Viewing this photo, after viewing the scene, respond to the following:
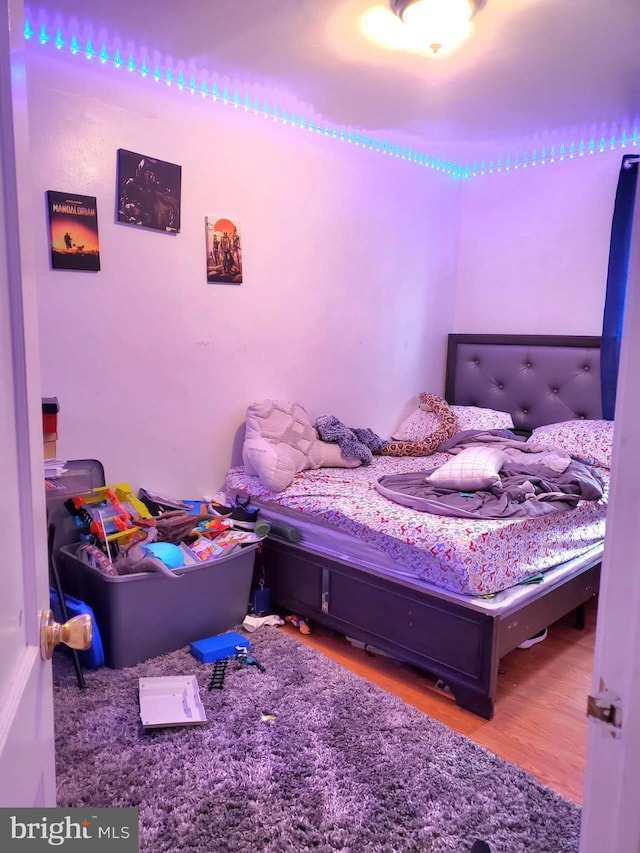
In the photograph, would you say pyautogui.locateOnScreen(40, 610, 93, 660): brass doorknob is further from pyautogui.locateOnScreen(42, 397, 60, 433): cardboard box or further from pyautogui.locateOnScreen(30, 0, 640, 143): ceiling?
pyautogui.locateOnScreen(30, 0, 640, 143): ceiling

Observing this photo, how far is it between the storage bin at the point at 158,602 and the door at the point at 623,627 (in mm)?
1853

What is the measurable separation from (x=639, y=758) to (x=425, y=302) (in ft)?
11.8

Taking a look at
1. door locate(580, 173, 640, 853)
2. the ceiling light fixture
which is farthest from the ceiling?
door locate(580, 173, 640, 853)

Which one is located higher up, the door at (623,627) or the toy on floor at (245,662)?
the door at (623,627)

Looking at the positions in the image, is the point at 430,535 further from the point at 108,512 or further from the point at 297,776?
the point at 108,512

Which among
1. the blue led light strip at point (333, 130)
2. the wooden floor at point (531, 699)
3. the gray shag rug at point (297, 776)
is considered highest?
the blue led light strip at point (333, 130)

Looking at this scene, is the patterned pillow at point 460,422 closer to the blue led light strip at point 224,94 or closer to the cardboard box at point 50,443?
the blue led light strip at point 224,94

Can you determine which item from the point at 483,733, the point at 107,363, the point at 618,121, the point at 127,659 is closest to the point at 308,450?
the point at 107,363

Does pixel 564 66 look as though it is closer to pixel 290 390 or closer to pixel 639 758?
pixel 290 390

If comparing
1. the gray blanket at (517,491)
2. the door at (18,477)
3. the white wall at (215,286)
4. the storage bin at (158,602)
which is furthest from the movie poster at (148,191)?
the door at (18,477)

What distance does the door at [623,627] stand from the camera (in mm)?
627

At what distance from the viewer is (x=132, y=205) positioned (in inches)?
103

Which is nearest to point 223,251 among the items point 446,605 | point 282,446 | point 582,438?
point 282,446

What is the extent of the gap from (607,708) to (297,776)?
1330 mm
